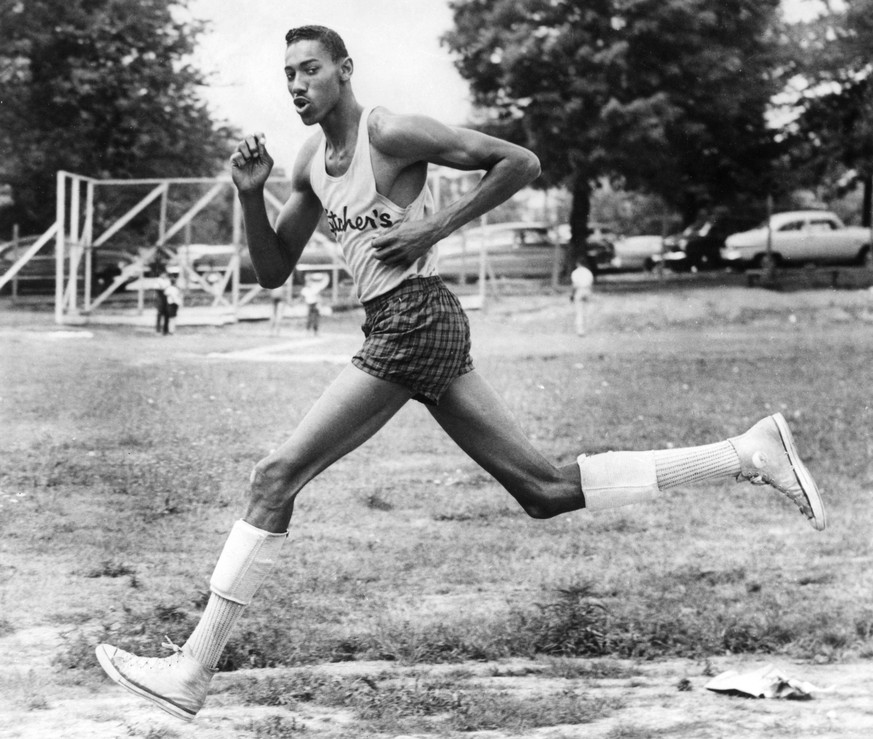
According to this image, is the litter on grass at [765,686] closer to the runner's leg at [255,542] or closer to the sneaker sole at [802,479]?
the sneaker sole at [802,479]

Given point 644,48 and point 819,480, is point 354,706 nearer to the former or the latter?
point 819,480

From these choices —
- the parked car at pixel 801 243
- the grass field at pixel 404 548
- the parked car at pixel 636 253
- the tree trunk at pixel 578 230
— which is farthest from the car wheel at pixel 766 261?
the grass field at pixel 404 548

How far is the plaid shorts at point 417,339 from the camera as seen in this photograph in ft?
11.9

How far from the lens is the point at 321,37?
145 inches

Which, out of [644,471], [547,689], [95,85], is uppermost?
[95,85]

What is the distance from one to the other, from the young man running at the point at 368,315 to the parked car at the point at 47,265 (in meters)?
8.57

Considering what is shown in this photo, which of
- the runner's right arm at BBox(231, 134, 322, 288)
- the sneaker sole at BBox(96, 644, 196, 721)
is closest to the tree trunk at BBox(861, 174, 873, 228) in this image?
the runner's right arm at BBox(231, 134, 322, 288)

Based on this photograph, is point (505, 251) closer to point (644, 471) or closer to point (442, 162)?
point (644, 471)

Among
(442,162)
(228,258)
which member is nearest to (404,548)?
(442,162)

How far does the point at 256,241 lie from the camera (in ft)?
12.8

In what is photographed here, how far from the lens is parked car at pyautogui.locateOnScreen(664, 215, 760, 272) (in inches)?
804

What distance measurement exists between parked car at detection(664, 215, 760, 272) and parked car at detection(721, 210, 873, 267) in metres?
0.18

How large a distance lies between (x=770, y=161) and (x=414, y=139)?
15.3 meters

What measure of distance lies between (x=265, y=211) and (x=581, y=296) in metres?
10.9
